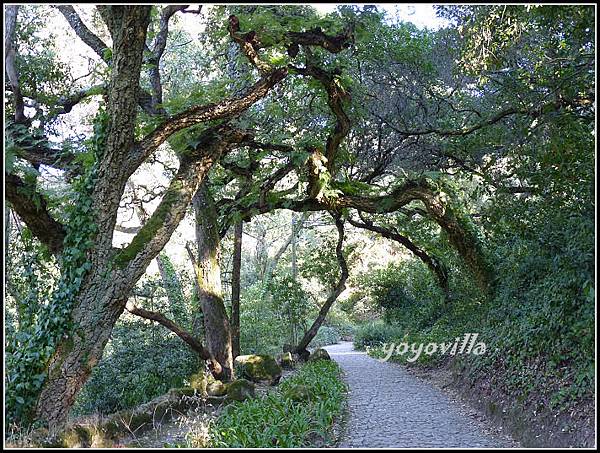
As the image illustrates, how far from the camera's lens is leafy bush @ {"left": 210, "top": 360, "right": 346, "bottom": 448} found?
5.16 metres

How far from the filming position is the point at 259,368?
10.7 meters

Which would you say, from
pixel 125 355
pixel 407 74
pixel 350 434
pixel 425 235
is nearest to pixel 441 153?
pixel 407 74

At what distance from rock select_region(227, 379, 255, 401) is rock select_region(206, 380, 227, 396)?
0.87 ft

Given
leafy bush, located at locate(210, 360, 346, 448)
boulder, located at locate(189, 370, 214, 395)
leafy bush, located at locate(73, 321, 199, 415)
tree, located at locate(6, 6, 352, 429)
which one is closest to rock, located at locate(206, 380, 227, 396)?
boulder, located at locate(189, 370, 214, 395)

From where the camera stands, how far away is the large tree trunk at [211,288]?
9.51 metres

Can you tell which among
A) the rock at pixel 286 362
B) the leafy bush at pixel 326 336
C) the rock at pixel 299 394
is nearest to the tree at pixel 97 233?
the rock at pixel 299 394

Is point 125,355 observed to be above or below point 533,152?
below

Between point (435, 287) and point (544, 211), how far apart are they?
22.7ft

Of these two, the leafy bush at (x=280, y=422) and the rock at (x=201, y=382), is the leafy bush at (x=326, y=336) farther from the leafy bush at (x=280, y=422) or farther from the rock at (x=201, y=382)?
the leafy bush at (x=280, y=422)

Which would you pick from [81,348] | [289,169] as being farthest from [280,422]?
[289,169]

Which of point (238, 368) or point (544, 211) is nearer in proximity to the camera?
point (544, 211)

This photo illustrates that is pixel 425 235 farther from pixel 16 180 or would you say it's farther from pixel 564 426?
pixel 16 180

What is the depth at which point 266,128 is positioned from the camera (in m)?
10.4

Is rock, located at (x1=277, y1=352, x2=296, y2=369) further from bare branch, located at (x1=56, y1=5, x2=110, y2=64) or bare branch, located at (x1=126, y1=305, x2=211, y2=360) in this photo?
bare branch, located at (x1=56, y1=5, x2=110, y2=64)
